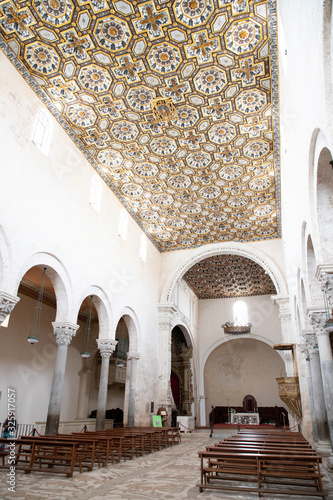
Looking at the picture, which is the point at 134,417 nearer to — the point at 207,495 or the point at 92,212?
the point at 92,212

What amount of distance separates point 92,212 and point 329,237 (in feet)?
27.9

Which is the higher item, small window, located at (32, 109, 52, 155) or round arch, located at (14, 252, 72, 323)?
small window, located at (32, 109, 52, 155)

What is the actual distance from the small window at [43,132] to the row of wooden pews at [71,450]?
7.30 metres

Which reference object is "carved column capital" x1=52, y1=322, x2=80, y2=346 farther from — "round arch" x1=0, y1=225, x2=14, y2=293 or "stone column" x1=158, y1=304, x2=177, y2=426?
"stone column" x1=158, y1=304, x2=177, y2=426

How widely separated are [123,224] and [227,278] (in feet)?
33.1

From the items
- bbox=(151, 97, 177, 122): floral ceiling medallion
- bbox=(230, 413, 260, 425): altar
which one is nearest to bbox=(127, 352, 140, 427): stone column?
bbox=(230, 413, 260, 425): altar

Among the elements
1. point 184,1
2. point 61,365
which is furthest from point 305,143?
point 61,365

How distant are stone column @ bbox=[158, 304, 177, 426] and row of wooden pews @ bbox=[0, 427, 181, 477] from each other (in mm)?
3438

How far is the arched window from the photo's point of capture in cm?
2458

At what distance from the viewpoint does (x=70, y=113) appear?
1104 centimetres

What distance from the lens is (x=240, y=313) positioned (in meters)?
25.0

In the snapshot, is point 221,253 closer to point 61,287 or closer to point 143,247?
point 143,247

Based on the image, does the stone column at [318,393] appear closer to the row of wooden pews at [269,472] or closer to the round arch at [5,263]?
the row of wooden pews at [269,472]

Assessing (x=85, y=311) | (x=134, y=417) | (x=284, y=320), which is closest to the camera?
(x=134, y=417)
